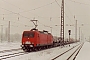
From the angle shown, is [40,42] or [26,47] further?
[40,42]

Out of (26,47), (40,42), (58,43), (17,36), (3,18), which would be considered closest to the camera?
(26,47)

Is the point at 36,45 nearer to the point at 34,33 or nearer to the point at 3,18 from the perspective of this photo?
the point at 34,33

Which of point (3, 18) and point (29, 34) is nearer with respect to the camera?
point (29, 34)

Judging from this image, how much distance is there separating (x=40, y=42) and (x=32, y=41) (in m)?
2.75

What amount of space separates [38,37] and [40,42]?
1564 mm

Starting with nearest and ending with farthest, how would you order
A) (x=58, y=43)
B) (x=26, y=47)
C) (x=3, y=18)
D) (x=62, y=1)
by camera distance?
(x=26, y=47), (x=3, y=18), (x=62, y=1), (x=58, y=43)

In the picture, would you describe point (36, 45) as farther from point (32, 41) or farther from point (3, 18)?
point (3, 18)

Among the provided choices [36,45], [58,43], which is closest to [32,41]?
[36,45]

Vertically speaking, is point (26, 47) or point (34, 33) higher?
point (34, 33)

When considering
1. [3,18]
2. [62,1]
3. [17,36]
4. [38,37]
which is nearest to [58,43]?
[62,1]

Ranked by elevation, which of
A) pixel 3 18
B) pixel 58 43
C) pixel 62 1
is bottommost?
pixel 58 43

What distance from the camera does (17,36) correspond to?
6732 inches

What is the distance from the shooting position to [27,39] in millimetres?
32125

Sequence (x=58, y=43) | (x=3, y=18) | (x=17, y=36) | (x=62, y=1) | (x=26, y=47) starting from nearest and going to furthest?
(x=26, y=47)
(x=3, y=18)
(x=62, y=1)
(x=58, y=43)
(x=17, y=36)
